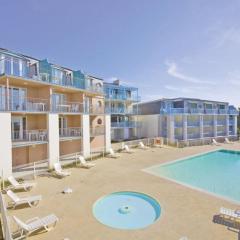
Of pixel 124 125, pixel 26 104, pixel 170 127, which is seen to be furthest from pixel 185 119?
pixel 26 104

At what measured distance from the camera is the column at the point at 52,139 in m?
17.3

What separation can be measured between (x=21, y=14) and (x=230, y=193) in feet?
62.0

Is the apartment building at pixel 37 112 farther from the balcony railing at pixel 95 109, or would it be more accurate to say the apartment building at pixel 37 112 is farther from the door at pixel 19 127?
the balcony railing at pixel 95 109

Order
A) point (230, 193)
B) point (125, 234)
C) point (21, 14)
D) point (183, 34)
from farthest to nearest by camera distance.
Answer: point (183, 34)
point (21, 14)
point (230, 193)
point (125, 234)

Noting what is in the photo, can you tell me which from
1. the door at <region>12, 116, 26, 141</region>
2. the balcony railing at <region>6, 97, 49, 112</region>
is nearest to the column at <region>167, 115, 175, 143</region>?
the balcony railing at <region>6, 97, 49, 112</region>

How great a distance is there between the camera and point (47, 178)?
14430 millimetres

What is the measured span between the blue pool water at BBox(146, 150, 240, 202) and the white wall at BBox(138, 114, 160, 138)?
11.9 m

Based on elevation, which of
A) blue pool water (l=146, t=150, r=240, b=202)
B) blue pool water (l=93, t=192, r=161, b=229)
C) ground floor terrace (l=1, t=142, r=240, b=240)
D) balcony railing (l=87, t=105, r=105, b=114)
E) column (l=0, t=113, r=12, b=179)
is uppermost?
balcony railing (l=87, t=105, r=105, b=114)

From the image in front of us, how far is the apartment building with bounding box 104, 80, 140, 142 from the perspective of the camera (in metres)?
32.0

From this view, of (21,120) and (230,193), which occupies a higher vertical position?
(21,120)

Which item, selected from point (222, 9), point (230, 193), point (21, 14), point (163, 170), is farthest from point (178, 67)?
point (21, 14)

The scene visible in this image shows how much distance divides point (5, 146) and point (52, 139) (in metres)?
4.24

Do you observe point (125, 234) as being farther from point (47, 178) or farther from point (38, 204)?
point (47, 178)

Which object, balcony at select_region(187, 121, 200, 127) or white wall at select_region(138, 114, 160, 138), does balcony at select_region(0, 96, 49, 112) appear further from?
balcony at select_region(187, 121, 200, 127)
